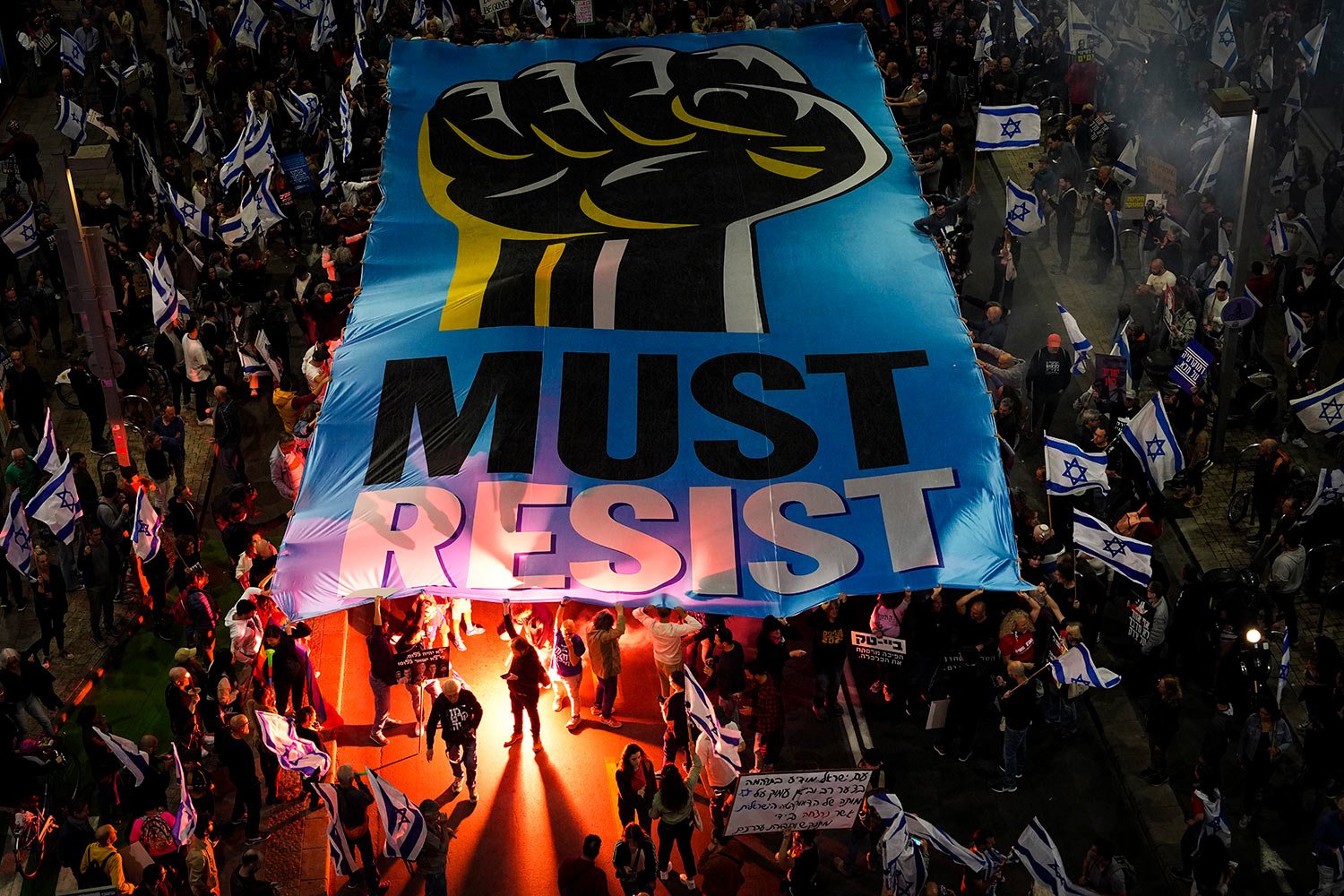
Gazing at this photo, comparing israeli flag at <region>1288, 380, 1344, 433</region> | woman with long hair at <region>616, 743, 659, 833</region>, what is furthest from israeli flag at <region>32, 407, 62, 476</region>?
israeli flag at <region>1288, 380, 1344, 433</region>

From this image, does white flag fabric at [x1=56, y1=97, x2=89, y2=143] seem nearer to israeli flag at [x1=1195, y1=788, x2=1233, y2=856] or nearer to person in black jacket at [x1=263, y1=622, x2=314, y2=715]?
person in black jacket at [x1=263, y1=622, x2=314, y2=715]

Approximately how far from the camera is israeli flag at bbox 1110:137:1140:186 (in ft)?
98.0

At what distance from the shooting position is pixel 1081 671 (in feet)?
63.2

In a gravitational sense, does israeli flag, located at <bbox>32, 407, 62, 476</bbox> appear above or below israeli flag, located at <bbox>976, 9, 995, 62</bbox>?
below

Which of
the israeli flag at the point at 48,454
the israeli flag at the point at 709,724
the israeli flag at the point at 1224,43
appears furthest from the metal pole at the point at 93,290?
the israeli flag at the point at 1224,43

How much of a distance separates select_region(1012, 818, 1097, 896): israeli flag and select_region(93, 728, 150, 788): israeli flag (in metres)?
10.5

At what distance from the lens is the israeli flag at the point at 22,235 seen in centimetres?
2842

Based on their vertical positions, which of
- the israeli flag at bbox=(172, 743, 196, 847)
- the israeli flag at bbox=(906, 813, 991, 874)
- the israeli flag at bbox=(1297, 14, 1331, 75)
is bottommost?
the israeli flag at bbox=(172, 743, 196, 847)

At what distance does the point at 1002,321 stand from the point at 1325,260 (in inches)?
281

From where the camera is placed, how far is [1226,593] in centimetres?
2044

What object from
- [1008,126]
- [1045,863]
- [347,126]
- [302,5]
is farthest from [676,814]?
[302,5]

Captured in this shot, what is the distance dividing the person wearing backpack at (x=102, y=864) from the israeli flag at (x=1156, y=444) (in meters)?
14.9

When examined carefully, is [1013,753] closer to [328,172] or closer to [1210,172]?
[1210,172]

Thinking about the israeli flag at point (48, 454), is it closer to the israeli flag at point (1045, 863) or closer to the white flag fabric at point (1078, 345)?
the israeli flag at point (1045, 863)
